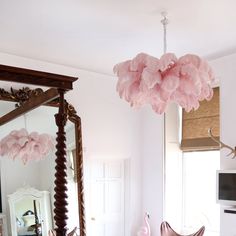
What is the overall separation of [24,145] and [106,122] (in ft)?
6.55

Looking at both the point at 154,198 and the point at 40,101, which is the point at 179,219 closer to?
the point at 154,198

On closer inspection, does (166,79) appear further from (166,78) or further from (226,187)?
(226,187)

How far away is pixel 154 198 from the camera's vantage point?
4.52 m

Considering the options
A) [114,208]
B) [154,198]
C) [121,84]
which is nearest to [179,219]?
[154,198]

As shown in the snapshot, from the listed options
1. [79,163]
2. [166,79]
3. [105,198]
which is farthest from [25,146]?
[105,198]

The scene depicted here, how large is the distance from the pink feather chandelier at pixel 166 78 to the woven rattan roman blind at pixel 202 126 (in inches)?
79.4

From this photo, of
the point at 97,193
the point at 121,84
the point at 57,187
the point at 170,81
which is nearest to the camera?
the point at 57,187

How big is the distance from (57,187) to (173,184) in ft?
9.69

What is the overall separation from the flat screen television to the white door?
4.60ft

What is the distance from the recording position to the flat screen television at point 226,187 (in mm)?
3510

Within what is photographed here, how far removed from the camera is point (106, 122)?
4426 mm

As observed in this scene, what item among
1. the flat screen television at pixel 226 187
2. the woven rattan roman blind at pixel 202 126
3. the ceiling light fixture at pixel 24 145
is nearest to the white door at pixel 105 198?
the woven rattan roman blind at pixel 202 126

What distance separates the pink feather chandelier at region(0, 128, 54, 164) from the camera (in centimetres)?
246

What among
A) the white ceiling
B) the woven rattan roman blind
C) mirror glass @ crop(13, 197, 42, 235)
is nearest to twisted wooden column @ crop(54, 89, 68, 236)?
the white ceiling
